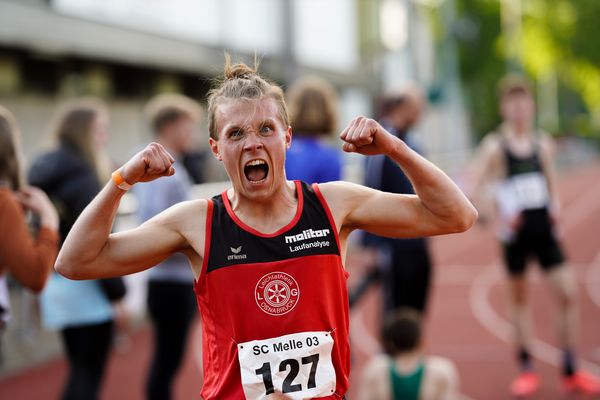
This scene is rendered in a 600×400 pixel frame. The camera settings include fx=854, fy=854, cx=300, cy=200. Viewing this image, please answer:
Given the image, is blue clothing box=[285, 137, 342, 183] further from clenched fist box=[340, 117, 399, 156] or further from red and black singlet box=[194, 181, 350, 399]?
red and black singlet box=[194, 181, 350, 399]

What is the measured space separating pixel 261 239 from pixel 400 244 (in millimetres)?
3905

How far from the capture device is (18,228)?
3.63 m

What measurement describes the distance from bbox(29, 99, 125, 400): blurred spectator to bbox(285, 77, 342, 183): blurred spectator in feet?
4.30

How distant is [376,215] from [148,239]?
0.71 meters

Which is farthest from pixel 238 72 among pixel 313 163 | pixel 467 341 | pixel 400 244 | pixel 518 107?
pixel 467 341

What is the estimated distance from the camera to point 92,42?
18297 mm

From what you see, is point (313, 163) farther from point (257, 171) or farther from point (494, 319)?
point (494, 319)

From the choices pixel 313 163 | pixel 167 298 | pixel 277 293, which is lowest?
pixel 167 298

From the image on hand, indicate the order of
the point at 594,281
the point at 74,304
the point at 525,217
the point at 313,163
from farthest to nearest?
1. the point at 594,281
2. the point at 525,217
3. the point at 313,163
4. the point at 74,304

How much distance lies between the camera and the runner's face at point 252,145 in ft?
8.29

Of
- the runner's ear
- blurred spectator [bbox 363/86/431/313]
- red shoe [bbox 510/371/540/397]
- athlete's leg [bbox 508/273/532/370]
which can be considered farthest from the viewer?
athlete's leg [bbox 508/273/532/370]

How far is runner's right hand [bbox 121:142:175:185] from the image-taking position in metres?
2.55

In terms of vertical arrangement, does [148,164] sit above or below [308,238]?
above

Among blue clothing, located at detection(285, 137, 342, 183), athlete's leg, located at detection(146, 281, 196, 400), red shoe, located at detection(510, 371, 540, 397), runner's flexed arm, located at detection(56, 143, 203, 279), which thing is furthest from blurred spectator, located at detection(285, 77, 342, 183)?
runner's flexed arm, located at detection(56, 143, 203, 279)
